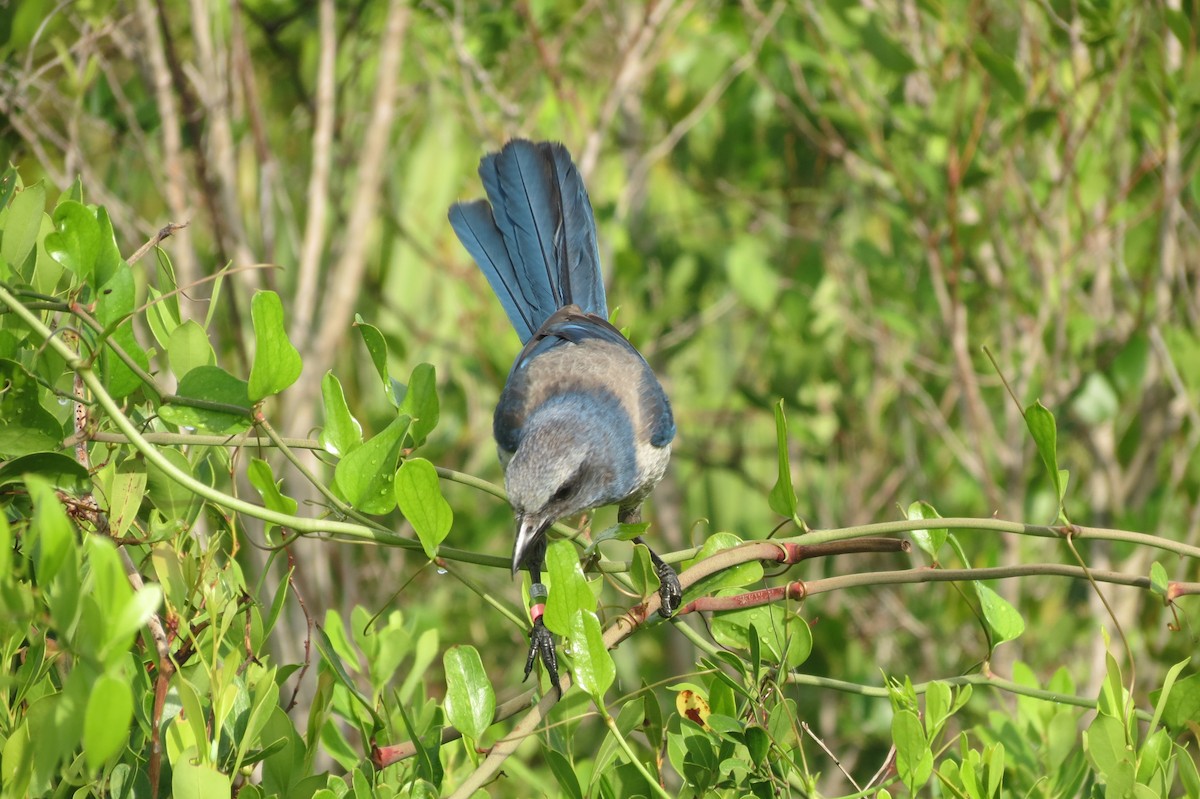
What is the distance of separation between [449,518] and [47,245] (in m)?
0.64

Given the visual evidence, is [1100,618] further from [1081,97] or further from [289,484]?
[289,484]

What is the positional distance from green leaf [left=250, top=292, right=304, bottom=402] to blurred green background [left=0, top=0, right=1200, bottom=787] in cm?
193

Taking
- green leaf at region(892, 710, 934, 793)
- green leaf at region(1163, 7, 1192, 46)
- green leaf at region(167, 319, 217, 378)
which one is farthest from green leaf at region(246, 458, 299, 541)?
green leaf at region(1163, 7, 1192, 46)

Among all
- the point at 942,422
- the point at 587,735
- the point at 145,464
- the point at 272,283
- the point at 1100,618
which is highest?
the point at 145,464

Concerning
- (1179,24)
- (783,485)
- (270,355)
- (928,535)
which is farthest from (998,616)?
(1179,24)

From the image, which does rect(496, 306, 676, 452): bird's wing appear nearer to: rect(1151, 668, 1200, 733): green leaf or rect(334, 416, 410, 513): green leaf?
rect(334, 416, 410, 513): green leaf

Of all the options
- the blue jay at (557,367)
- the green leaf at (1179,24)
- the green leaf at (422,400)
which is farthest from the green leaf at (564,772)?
the green leaf at (1179,24)

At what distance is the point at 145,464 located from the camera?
168 cm

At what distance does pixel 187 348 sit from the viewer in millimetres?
1680

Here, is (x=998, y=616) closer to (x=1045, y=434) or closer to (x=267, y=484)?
(x=1045, y=434)

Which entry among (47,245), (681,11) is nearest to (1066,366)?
(681,11)

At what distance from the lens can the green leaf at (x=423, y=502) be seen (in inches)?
60.6

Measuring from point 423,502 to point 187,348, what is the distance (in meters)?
0.42

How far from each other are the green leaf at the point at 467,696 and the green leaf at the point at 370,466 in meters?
0.23
